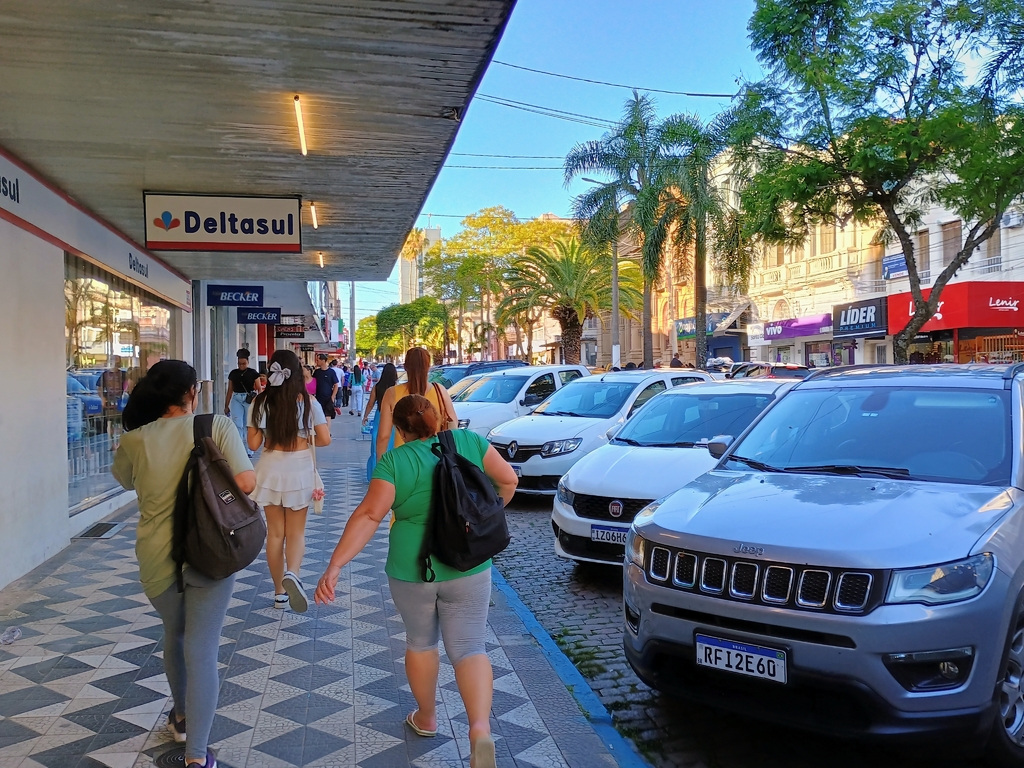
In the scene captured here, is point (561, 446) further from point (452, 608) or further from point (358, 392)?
point (358, 392)

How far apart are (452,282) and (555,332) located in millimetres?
21745

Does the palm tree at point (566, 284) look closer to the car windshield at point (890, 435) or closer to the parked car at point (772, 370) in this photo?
the parked car at point (772, 370)

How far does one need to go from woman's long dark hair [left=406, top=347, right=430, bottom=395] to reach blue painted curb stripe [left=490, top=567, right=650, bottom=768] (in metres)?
1.83

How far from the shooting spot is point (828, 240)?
34.4m

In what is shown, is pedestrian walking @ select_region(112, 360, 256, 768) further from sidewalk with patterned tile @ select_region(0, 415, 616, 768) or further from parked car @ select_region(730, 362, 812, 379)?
parked car @ select_region(730, 362, 812, 379)

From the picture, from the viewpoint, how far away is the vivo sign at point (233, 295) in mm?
17734

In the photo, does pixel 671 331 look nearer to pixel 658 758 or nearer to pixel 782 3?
pixel 782 3

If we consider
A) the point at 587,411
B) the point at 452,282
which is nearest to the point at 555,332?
the point at 452,282

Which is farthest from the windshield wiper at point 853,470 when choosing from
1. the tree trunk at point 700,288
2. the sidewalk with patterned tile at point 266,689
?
→ the tree trunk at point 700,288

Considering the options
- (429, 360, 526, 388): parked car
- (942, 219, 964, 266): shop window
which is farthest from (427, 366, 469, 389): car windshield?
(942, 219, 964, 266): shop window

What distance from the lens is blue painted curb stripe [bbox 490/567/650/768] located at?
13.4ft

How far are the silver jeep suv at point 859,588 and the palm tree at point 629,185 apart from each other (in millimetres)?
21428

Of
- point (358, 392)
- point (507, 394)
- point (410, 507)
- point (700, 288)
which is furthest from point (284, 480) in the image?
point (358, 392)

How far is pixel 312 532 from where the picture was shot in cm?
920
